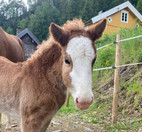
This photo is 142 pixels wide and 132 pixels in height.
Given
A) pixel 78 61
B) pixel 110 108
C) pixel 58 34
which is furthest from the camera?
pixel 110 108

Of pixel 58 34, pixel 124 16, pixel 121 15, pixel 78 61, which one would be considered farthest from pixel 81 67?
pixel 124 16

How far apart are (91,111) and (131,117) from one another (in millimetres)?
1491

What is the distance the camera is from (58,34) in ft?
7.36

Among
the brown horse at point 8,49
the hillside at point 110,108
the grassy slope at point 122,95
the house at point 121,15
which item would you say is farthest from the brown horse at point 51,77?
the house at point 121,15

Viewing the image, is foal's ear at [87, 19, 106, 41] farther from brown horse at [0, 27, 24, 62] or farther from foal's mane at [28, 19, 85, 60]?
brown horse at [0, 27, 24, 62]

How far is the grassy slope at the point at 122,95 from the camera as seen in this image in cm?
422

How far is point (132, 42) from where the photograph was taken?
6.36 metres

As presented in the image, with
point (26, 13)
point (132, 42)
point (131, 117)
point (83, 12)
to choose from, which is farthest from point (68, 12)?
point (131, 117)

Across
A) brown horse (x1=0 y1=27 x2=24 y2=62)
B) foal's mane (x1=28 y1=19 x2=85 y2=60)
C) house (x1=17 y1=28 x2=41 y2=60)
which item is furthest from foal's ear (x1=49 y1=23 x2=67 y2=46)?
house (x1=17 y1=28 x2=41 y2=60)

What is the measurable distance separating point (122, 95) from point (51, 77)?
3356 mm

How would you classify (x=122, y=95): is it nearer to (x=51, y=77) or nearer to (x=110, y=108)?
(x=110, y=108)

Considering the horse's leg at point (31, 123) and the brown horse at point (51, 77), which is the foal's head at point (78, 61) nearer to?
the brown horse at point (51, 77)

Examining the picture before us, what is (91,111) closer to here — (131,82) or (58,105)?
(131,82)

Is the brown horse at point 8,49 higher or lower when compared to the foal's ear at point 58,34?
higher
